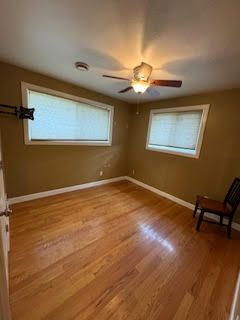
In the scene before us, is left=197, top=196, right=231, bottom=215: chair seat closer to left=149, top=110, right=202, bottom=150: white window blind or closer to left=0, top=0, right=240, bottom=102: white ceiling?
left=149, top=110, right=202, bottom=150: white window blind

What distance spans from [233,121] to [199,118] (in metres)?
0.59

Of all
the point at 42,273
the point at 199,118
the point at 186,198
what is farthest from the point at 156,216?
the point at 199,118

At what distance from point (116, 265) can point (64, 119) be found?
273cm

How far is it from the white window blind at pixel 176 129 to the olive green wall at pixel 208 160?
0.70 ft

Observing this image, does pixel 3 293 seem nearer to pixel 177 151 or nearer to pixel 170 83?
pixel 170 83

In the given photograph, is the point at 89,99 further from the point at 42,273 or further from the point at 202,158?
the point at 42,273

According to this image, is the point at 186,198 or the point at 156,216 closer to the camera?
the point at 156,216

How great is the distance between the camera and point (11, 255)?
1.58 meters

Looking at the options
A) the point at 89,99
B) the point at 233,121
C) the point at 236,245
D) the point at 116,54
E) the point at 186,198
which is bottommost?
the point at 236,245

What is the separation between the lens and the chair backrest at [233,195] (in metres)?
2.21

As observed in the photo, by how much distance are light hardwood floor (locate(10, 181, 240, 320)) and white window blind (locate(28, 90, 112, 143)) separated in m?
1.42

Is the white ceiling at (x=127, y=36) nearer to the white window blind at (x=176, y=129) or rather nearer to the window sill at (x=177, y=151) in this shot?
the white window blind at (x=176, y=129)

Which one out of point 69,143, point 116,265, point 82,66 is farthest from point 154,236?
point 82,66

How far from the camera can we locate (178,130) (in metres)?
3.25
